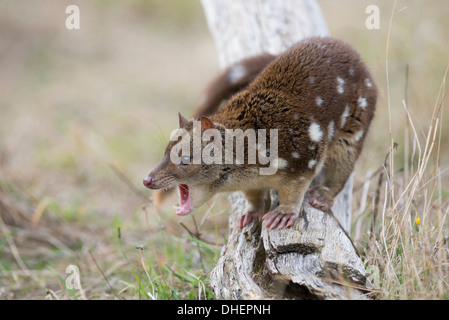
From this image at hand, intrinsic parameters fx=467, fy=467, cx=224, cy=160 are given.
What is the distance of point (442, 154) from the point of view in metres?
5.37

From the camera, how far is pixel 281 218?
3023mm

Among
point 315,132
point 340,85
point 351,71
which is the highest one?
point 351,71

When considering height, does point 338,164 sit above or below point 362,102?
below

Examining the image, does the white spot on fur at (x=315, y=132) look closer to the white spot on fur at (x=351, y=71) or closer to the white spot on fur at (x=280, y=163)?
the white spot on fur at (x=280, y=163)

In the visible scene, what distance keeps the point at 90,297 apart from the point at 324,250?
189 cm

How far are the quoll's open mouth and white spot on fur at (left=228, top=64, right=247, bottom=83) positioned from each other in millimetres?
1190

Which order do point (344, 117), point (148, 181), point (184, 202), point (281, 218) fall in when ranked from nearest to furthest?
1. point (148, 181)
2. point (281, 218)
3. point (184, 202)
4. point (344, 117)

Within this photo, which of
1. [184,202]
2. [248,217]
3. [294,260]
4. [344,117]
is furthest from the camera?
[344,117]

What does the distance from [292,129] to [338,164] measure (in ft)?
2.02

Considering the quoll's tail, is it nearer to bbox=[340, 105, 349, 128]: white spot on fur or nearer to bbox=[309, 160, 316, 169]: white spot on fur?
bbox=[340, 105, 349, 128]: white spot on fur

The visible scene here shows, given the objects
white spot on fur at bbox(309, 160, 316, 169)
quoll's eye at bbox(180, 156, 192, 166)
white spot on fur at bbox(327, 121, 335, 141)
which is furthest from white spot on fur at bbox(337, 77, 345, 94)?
quoll's eye at bbox(180, 156, 192, 166)

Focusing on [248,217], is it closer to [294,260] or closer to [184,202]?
[184,202]

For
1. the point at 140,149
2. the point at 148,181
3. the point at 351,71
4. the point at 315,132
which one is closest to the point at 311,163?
the point at 315,132
